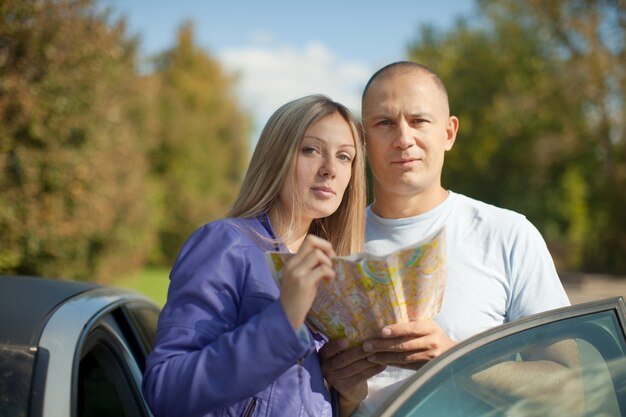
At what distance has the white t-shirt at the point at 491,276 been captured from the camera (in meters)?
2.25

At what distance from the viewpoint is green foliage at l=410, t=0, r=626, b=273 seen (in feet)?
69.2

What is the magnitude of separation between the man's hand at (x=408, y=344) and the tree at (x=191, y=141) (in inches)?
805

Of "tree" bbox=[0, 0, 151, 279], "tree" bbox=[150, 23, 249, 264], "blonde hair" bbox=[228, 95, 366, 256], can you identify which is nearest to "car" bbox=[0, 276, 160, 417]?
"blonde hair" bbox=[228, 95, 366, 256]

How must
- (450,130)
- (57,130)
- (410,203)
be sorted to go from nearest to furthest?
(410,203) → (450,130) → (57,130)

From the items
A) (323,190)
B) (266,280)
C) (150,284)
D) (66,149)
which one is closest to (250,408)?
(266,280)

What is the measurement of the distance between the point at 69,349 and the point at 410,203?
Result: 1297 mm

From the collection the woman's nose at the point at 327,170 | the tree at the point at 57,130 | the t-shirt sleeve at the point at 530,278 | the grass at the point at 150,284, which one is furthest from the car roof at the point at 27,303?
the grass at the point at 150,284

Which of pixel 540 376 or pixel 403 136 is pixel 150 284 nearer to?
pixel 403 136

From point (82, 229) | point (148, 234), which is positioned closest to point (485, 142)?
point (148, 234)

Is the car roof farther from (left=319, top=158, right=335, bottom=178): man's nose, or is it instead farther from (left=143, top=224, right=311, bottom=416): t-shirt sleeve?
(left=319, top=158, right=335, bottom=178): man's nose

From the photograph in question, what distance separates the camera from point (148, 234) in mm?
15445

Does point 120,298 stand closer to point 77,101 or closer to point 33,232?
point 33,232

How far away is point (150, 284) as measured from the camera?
19.3 metres

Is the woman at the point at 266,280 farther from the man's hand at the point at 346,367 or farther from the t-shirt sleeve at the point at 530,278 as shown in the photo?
the t-shirt sleeve at the point at 530,278
